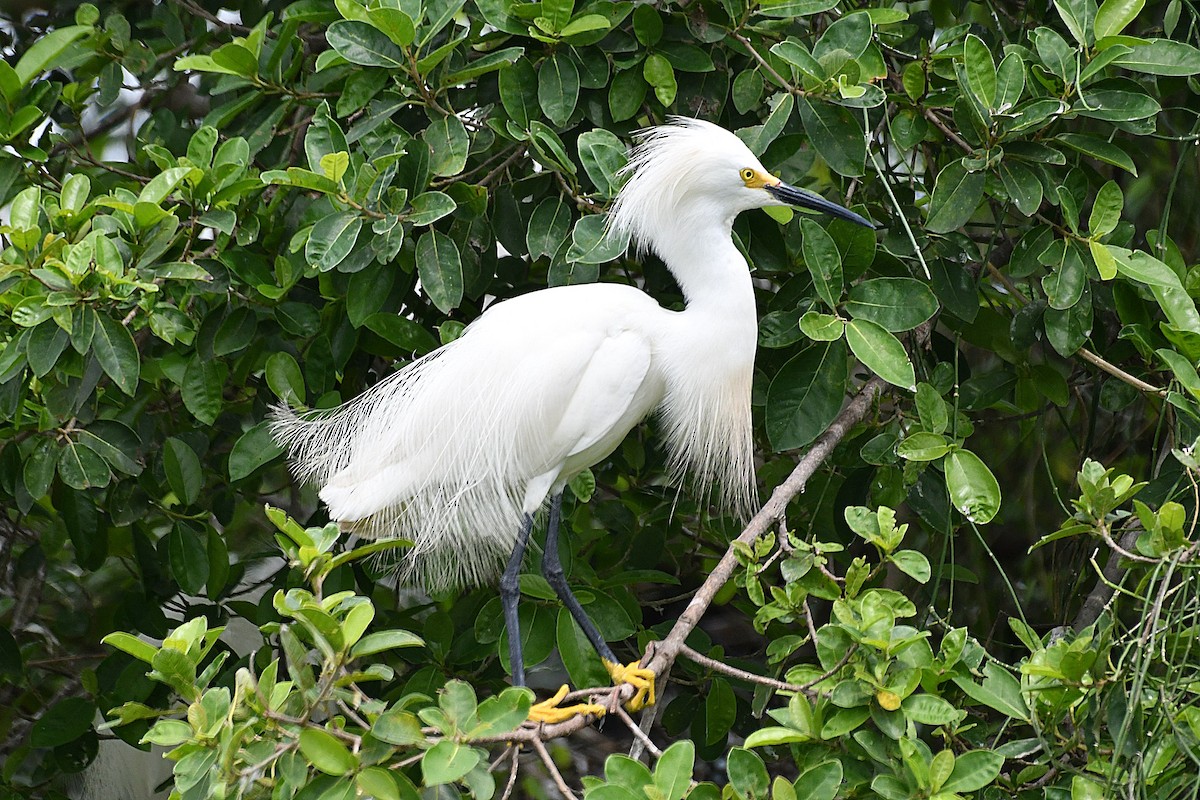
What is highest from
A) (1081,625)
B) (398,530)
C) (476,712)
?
(476,712)

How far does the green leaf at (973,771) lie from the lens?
1.29 metres

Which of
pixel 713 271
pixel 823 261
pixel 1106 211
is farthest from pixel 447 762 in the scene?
pixel 1106 211

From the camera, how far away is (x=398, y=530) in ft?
6.94

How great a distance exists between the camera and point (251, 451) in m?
1.99

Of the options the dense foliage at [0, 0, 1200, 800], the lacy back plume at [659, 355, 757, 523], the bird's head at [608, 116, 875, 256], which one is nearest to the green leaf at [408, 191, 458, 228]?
the dense foliage at [0, 0, 1200, 800]

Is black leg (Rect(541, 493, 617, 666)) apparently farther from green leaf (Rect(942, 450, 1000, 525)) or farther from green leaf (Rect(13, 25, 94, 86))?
green leaf (Rect(13, 25, 94, 86))

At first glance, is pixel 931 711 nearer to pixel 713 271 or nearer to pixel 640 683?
pixel 640 683

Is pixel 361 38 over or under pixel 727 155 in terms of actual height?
over

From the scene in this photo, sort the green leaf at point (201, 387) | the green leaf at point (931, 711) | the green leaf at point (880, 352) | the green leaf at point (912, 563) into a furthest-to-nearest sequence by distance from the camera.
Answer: the green leaf at point (201, 387)
the green leaf at point (880, 352)
the green leaf at point (912, 563)
the green leaf at point (931, 711)

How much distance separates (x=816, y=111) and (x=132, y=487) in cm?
138

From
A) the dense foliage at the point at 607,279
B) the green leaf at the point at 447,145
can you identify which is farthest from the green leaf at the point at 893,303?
the green leaf at the point at 447,145

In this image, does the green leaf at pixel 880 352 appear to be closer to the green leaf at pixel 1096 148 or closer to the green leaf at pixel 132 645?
the green leaf at pixel 1096 148

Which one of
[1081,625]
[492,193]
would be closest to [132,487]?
[492,193]

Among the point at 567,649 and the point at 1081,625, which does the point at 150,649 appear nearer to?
the point at 567,649
